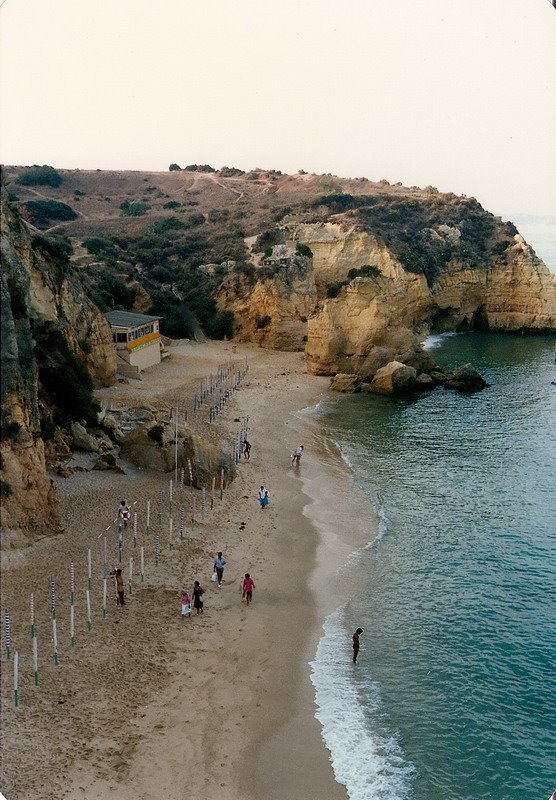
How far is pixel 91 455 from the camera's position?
24.0 m

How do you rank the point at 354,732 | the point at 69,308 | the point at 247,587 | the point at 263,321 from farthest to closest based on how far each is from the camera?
the point at 263,321, the point at 69,308, the point at 247,587, the point at 354,732

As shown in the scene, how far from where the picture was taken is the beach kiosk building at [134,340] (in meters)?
38.2

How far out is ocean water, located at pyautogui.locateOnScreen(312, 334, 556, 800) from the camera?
42.4ft

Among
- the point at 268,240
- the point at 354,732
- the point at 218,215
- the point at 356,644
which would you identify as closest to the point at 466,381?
the point at 268,240

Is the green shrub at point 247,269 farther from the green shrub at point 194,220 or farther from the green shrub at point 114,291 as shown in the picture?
the green shrub at point 194,220

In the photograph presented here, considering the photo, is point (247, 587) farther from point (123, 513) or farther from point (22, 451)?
point (22, 451)

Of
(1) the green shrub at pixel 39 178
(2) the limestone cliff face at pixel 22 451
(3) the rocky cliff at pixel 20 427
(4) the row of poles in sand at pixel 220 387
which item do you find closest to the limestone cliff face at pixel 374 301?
(4) the row of poles in sand at pixel 220 387

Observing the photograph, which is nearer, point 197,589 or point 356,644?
point 356,644

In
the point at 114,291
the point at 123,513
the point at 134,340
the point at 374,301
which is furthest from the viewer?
the point at 114,291

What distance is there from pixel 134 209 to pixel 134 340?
1906 inches

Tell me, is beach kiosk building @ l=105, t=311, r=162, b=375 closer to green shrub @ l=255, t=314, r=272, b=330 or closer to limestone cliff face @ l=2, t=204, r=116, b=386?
limestone cliff face @ l=2, t=204, r=116, b=386

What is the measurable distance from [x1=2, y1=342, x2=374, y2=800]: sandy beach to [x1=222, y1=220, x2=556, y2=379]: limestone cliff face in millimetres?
21166

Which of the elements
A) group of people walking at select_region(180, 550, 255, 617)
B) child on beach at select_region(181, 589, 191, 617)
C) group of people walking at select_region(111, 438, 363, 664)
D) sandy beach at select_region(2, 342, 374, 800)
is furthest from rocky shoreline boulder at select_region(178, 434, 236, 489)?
child on beach at select_region(181, 589, 191, 617)

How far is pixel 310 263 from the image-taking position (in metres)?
58.0
